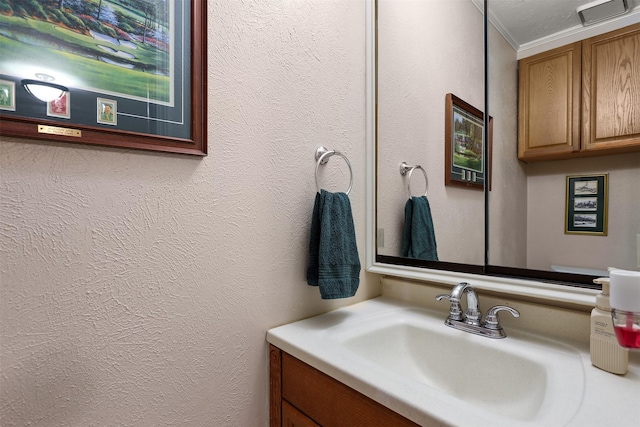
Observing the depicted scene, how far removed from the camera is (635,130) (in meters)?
0.71

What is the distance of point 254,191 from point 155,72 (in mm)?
359

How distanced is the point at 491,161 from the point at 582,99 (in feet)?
0.84

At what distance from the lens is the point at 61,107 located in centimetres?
57

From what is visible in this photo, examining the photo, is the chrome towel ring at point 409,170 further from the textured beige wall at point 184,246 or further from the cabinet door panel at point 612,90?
the cabinet door panel at point 612,90

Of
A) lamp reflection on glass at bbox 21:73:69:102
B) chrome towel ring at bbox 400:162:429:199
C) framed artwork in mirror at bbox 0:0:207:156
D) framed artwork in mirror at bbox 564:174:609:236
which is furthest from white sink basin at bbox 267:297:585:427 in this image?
lamp reflection on glass at bbox 21:73:69:102

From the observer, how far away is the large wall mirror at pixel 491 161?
77cm

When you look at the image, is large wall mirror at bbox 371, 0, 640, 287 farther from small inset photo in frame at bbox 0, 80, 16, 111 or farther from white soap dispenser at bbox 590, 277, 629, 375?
small inset photo in frame at bbox 0, 80, 16, 111

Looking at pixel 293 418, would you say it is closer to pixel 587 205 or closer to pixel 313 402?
pixel 313 402

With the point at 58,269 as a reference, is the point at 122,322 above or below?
below

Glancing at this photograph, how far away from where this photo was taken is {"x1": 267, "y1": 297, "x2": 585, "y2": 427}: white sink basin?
0.53 meters

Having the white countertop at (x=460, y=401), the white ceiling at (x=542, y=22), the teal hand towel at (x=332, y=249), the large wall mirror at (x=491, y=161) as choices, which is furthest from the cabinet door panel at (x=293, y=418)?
the white ceiling at (x=542, y=22)

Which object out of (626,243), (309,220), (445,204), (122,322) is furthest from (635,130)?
(122,322)

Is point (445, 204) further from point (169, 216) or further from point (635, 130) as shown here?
point (169, 216)

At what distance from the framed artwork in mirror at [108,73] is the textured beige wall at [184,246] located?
0.03 m
